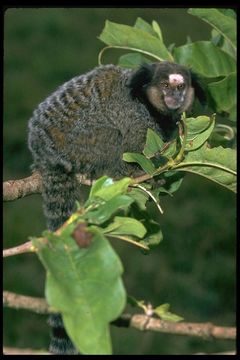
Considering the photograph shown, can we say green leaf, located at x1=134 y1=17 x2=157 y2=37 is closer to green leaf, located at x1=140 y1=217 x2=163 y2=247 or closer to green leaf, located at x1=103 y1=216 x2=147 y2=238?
green leaf, located at x1=140 y1=217 x2=163 y2=247

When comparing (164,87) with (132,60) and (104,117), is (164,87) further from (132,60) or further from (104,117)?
(132,60)

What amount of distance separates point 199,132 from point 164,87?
1.27 metres

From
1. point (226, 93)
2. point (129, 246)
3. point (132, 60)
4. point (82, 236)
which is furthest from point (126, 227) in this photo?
point (129, 246)

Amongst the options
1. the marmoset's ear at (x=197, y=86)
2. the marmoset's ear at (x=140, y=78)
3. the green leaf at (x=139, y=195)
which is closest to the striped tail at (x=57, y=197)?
the marmoset's ear at (x=140, y=78)

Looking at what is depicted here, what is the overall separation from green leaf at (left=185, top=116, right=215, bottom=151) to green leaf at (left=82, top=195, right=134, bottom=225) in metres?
0.35

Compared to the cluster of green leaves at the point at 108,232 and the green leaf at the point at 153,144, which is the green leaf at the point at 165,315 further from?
the green leaf at the point at 153,144

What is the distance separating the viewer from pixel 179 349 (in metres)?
3.97

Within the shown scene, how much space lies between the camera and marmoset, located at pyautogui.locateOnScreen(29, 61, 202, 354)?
2.65 m

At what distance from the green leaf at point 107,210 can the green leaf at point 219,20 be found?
0.91m

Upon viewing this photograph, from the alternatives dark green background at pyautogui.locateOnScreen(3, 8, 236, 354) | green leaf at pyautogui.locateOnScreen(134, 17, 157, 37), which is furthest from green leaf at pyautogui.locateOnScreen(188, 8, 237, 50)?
dark green background at pyautogui.locateOnScreen(3, 8, 236, 354)

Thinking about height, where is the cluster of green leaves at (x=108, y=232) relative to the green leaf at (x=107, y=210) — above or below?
below

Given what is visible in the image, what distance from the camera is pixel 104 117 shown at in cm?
275

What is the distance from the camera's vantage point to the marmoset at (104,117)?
2.65 meters

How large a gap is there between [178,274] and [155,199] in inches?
127
